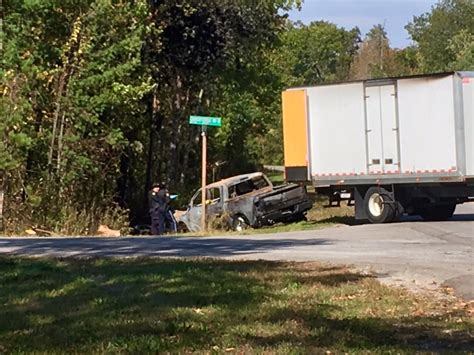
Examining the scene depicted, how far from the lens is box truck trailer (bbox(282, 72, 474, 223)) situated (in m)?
22.4

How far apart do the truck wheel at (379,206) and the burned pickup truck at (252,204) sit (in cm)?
347

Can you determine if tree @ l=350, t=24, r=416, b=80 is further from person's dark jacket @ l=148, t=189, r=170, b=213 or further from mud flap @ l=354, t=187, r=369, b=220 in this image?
mud flap @ l=354, t=187, r=369, b=220

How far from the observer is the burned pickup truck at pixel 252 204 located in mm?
27312

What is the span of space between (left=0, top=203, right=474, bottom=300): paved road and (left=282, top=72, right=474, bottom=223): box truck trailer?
1141 mm

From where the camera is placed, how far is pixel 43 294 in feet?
35.8

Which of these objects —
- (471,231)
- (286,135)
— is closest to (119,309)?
(471,231)

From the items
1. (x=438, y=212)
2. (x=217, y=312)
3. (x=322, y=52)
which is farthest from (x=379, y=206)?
(x=322, y=52)

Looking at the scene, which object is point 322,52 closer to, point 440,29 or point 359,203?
point 440,29

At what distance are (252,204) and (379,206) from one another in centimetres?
437

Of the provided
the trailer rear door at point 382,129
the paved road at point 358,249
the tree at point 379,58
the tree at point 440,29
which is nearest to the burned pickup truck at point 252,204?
the trailer rear door at point 382,129

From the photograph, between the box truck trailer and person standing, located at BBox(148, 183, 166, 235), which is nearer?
the box truck trailer

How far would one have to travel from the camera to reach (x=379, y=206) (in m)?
24.3

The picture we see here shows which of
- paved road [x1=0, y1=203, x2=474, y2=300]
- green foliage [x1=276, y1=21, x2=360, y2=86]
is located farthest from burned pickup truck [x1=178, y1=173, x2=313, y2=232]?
green foliage [x1=276, y1=21, x2=360, y2=86]

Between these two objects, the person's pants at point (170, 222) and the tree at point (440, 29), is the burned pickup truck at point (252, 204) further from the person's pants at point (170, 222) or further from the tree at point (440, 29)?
the tree at point (440, 29)
